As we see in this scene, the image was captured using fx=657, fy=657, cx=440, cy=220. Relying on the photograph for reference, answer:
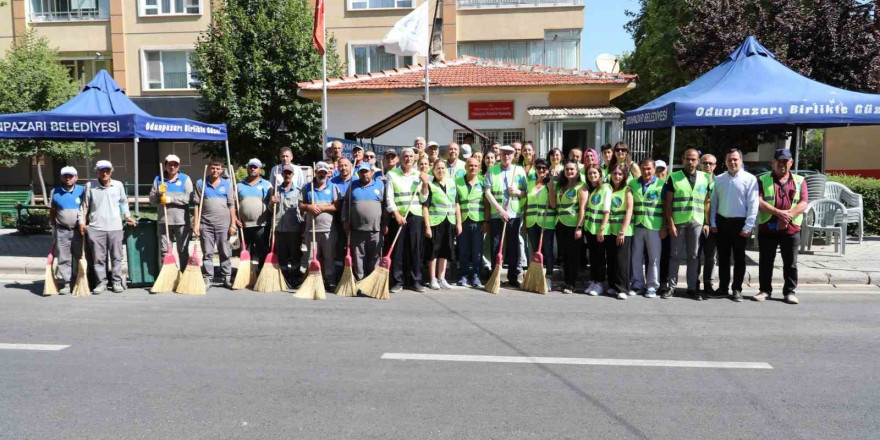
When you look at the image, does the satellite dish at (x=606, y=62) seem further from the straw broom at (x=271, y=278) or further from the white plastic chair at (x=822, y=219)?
the straw broom at (x=271, y=278)

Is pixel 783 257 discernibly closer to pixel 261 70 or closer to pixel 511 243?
pixel 511 243

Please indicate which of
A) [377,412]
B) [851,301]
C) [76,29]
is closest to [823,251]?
[851,301]

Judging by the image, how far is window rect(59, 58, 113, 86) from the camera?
29094mm

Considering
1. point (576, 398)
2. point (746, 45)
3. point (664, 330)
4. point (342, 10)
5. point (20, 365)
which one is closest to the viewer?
point (576, 398)

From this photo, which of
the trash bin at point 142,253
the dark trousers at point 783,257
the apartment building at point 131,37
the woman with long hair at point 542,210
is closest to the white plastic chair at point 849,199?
the dark trousers at point 783,257

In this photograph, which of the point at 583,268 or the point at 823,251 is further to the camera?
the point at 823,251

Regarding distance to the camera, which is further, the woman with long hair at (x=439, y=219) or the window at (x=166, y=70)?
the window at (x=166, y=70)

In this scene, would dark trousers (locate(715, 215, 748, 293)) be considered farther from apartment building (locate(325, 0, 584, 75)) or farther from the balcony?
the balcony

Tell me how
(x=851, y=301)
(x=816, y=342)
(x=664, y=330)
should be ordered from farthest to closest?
(x=851, y=301) → (x=664, y=330) → (x=816, y=342)

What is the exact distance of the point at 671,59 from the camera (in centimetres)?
2767

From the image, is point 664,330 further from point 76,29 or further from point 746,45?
point 76,29

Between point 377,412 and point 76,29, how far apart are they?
3043 centimetres

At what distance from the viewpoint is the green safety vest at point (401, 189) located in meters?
8.72

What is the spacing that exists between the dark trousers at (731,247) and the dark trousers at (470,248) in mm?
3158
